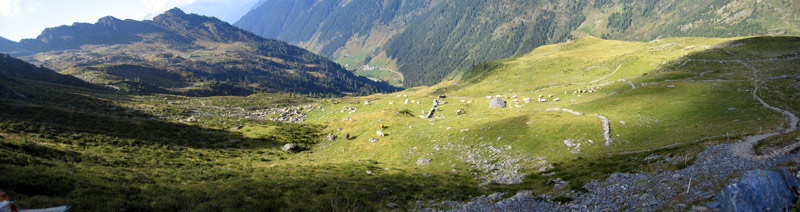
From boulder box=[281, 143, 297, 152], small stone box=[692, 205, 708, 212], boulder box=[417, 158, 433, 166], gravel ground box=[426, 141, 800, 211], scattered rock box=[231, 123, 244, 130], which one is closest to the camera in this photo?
small stone box=[692, 205, 708, 212]

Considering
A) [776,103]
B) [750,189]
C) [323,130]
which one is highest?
[750,189]

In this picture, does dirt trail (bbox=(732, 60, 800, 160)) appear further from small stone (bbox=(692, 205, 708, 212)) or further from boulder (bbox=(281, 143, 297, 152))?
boulder (bbox=(281, 143, 297, 152))

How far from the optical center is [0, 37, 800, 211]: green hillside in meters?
26.5

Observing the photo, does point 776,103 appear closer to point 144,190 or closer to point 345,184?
point 345,184

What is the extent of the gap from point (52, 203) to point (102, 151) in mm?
29890

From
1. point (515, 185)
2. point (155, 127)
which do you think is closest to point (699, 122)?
point (515, 185)

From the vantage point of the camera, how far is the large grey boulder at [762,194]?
13.5 metres

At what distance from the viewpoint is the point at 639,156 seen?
33344mm

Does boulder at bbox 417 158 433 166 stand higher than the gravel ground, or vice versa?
the gravel ground

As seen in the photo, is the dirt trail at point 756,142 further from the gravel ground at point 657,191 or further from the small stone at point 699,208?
the small stone at point 699,208

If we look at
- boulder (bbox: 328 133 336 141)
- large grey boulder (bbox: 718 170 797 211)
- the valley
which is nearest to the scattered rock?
the valley

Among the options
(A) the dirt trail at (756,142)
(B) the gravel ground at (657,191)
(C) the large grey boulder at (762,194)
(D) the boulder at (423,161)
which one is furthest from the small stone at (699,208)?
(D) the boulder at (423,161)

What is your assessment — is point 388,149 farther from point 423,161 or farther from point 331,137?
point 331,137

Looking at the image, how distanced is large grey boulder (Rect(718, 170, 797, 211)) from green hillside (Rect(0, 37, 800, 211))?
450 inches
